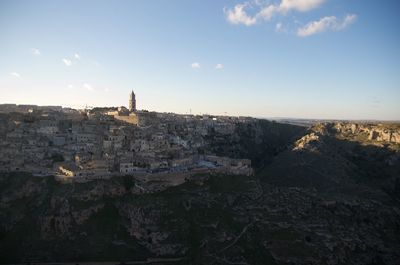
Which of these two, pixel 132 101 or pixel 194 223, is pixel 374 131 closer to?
pixel 132 101

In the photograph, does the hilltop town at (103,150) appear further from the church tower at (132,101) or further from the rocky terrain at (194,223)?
the church tower at (132,101)

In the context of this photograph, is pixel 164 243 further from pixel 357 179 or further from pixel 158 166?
pixel 357 179

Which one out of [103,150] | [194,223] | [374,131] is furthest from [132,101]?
[374,131]

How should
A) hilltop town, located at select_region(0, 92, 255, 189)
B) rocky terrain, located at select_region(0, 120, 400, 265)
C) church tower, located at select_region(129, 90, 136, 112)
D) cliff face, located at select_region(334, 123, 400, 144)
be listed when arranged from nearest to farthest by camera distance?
rocky terrain, located at select_region(0, 120, 400, 265) → hilltop town, located at select_region(0, 92, 255, 189) → church tower, located at select_region(129, 90, 136, 112) → cliff face, located at select_region(334, 123, 400, 144)

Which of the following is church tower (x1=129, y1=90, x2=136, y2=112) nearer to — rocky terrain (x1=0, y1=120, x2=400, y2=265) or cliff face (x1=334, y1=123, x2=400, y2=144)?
rocky terrain (x1=0, y1=120, x2=400, y2=265)

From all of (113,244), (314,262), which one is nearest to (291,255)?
(314,262)

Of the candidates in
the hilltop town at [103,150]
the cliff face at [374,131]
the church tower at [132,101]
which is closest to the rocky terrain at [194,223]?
the hilltop town at [103,150]

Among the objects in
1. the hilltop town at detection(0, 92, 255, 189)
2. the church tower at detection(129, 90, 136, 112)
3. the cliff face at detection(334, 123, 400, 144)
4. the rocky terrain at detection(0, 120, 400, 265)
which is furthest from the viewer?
the cliff face at detection(334, 123, 400, 144)

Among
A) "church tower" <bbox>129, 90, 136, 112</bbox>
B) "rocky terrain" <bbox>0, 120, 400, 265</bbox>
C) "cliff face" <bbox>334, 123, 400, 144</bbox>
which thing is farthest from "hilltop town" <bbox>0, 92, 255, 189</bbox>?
"cliff face" <bbox>334, 123, 400, 144</bbox>
